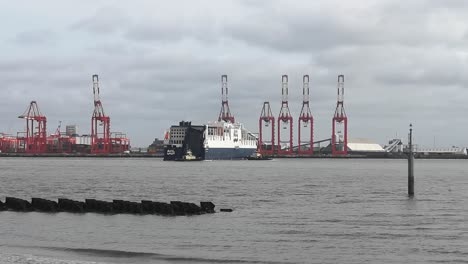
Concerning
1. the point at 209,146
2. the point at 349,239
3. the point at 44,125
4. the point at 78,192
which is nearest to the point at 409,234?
Result: the point at 349,239

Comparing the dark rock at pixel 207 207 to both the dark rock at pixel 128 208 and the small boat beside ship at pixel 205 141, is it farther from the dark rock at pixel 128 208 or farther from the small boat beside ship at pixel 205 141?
the small boat beside ship at pixel 205 141

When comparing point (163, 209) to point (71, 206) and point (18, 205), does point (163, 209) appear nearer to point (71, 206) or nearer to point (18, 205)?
point (71, 206)

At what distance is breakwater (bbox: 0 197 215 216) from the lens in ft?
107

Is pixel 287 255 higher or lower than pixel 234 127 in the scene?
lower

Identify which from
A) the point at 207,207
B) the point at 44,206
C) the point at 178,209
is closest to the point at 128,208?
the point at 178,209

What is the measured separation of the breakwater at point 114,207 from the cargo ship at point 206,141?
103442 mm

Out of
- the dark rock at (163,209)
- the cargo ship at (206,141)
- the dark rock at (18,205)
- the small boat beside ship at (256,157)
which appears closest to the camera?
the dark rock at (163,209)

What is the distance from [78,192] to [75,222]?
2023cm

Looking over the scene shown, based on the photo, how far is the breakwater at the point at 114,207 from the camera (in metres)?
32.7

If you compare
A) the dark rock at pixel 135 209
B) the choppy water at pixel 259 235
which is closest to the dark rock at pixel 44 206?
the choppy water at pixel 259 235

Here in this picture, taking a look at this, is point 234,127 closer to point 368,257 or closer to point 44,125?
point 44,125

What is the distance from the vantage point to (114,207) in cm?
3319

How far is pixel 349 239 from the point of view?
1000 inches

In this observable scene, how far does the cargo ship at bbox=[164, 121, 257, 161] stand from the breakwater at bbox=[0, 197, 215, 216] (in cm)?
10344
